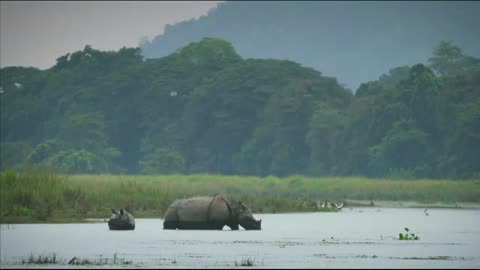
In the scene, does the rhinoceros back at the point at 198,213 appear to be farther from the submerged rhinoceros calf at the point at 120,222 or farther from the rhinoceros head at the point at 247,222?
the submerged rhinoceros calf at the point at 120,222

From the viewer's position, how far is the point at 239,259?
2544cm

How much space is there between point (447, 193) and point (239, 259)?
46331 millimetres

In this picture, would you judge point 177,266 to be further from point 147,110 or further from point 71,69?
point 71,69

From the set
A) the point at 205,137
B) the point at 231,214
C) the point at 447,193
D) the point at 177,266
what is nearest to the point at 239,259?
the point at 177,266

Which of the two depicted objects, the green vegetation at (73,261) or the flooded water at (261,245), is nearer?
the green vegetation at (73,261)

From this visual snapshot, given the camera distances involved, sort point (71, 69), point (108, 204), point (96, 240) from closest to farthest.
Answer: point (96, 240)
point (108, 204)
point (71, 69)

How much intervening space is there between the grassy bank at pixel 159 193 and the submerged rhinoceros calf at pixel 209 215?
3677 mm

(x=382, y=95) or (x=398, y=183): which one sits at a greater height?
(x=382, y=95)

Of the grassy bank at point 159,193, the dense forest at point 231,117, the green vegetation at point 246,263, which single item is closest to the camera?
the green vegetation at point 246,263

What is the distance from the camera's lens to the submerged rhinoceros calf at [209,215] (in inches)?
1405

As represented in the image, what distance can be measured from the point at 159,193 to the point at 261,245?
17029 millimetres

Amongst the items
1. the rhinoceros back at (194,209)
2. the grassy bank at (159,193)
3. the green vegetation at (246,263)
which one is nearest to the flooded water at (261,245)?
the green vegetation at (246,263)

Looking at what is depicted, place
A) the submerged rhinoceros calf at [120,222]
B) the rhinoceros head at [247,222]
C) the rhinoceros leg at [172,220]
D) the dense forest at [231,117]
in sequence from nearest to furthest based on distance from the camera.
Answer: the submerged rhinoceros calf at [120,222]
the rhinoceros head at [247,222]
the rhinoceros leg at [172,220]
the dense forest at [231,117]

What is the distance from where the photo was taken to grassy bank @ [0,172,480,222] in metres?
37.8
